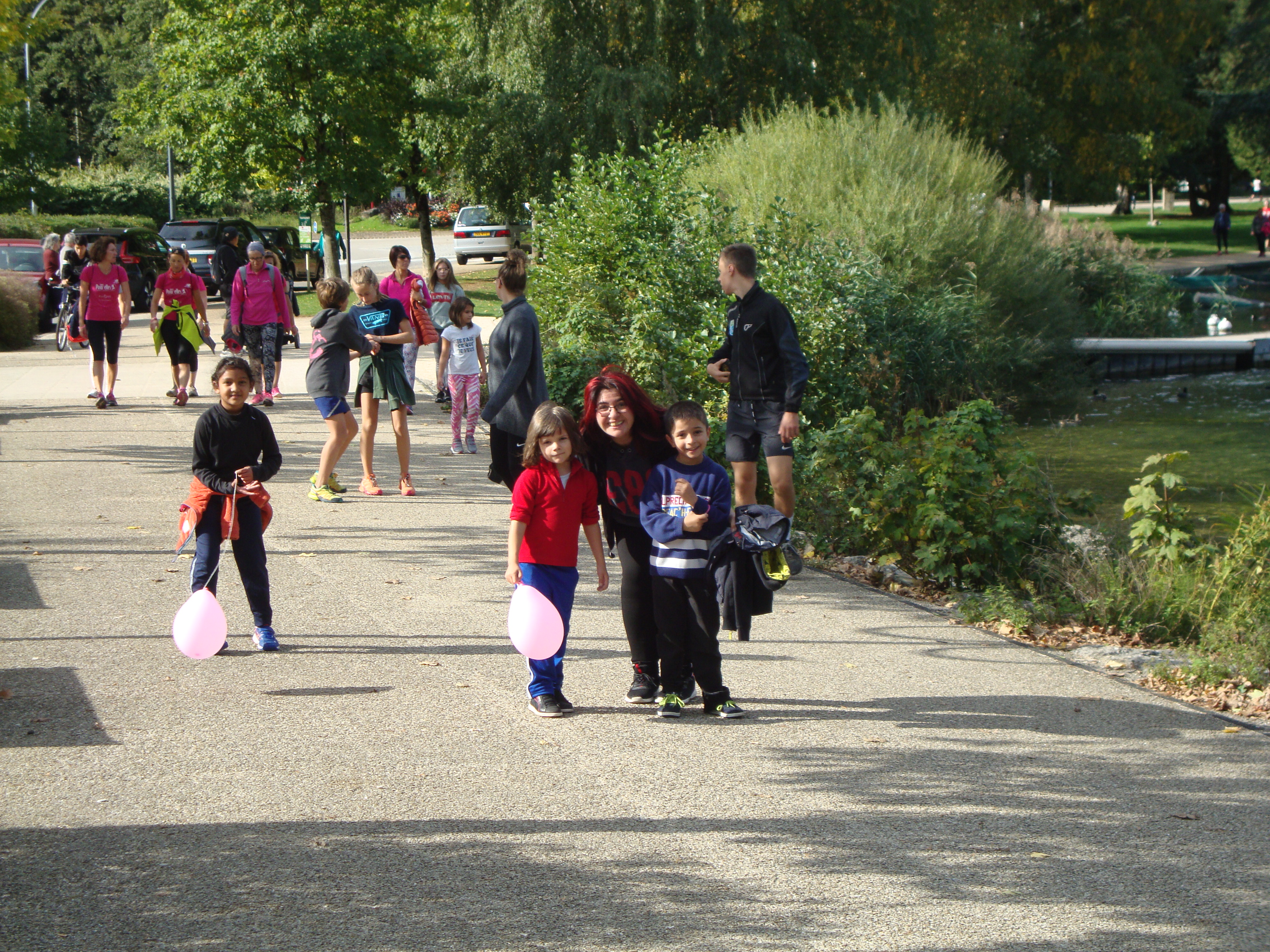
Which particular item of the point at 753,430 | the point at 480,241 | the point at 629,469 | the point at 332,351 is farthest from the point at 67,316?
the point at 480,241

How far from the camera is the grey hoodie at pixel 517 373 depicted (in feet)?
26.5

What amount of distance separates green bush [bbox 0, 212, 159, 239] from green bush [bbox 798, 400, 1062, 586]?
27.5 m

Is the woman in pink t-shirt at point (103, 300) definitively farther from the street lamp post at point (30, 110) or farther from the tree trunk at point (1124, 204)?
the tree trunk at point (1124, 204)

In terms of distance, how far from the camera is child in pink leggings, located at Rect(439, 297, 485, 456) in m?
12.0

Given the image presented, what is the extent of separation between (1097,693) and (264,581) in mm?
4161

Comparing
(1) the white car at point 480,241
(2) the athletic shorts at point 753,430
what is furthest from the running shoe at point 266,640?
(1) the white car at point 480,241

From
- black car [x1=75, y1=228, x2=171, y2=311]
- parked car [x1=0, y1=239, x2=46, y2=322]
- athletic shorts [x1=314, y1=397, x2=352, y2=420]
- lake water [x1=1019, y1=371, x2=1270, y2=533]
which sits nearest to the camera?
athletic shorts [x1=314, y1=397, x2=352, y2=420]

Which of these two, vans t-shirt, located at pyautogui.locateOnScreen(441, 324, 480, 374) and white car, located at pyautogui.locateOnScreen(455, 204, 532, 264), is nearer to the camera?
vans t-shirt, located at pyautogui.locateOnScreen(441, 324, 480, 374)

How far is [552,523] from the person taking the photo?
5398mm

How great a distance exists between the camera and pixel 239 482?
6.24 m

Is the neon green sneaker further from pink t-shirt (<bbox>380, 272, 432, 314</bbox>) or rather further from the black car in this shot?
the black car

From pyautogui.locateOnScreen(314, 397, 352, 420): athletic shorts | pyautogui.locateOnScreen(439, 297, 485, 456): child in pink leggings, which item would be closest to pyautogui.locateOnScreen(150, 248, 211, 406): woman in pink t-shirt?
pyautogui.locateOnScreen(439, 297, 485, 456): child in pink leggings

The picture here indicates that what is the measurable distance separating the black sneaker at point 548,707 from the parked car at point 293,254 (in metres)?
A: 26.8

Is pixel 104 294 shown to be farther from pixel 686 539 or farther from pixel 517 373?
pixel 686 539
